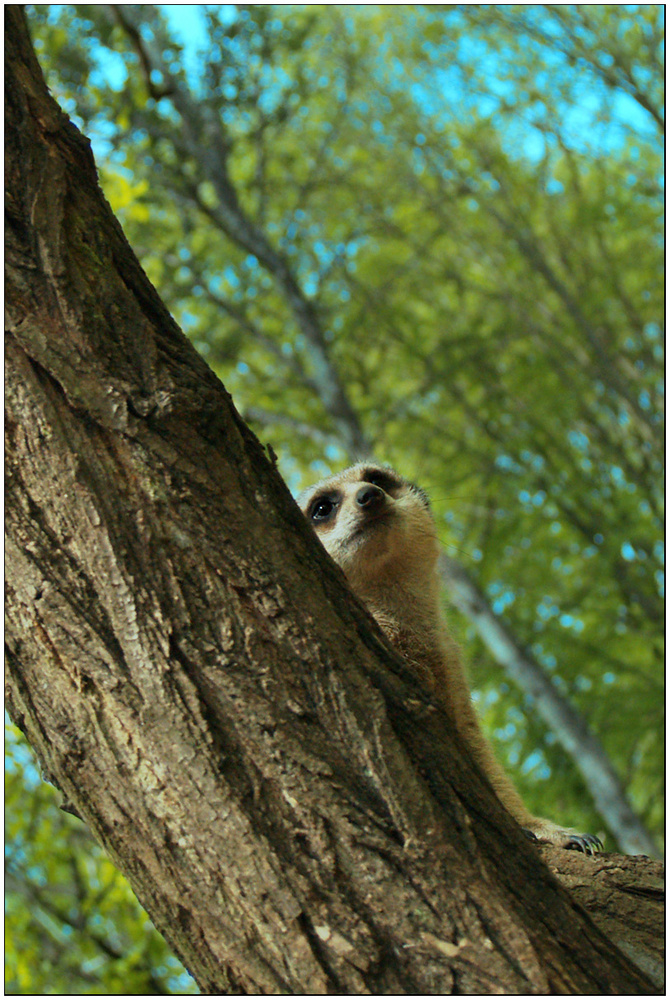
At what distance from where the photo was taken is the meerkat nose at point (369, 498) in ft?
15.4

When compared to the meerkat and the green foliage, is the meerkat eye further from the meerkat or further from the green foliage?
the green foliage

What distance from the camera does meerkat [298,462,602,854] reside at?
4.11 meters

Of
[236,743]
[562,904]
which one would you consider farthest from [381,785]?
[562,904]

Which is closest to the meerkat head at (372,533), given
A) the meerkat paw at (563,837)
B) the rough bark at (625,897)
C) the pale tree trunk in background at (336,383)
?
the meerkat paw at (563,837)

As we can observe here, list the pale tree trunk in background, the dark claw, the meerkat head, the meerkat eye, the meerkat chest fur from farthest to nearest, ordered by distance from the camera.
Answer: the pale tree trunk in background → the meerkat eye → the meerkat head → the meerkat chest fur → the dark claw

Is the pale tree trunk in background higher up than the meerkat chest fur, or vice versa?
the pale tree trunk in background

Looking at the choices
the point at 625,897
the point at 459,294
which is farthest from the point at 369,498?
the point at 459,294

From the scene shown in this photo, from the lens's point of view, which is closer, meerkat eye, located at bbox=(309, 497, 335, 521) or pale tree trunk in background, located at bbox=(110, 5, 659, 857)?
meerkat eye, located at bbox=(309, 497, 335, 521)

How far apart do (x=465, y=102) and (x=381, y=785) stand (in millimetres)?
12605

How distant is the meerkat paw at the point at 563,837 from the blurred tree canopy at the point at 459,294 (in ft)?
21.1

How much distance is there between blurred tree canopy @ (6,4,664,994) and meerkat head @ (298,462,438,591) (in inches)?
208

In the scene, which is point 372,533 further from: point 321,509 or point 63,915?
point 63,915

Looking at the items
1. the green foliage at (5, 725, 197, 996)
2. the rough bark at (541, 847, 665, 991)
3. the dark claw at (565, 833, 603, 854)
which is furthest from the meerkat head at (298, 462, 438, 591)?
the green foliage at (5, 725, 197, 996)

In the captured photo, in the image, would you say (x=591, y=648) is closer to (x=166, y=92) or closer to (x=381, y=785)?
(x=166, y=92)
